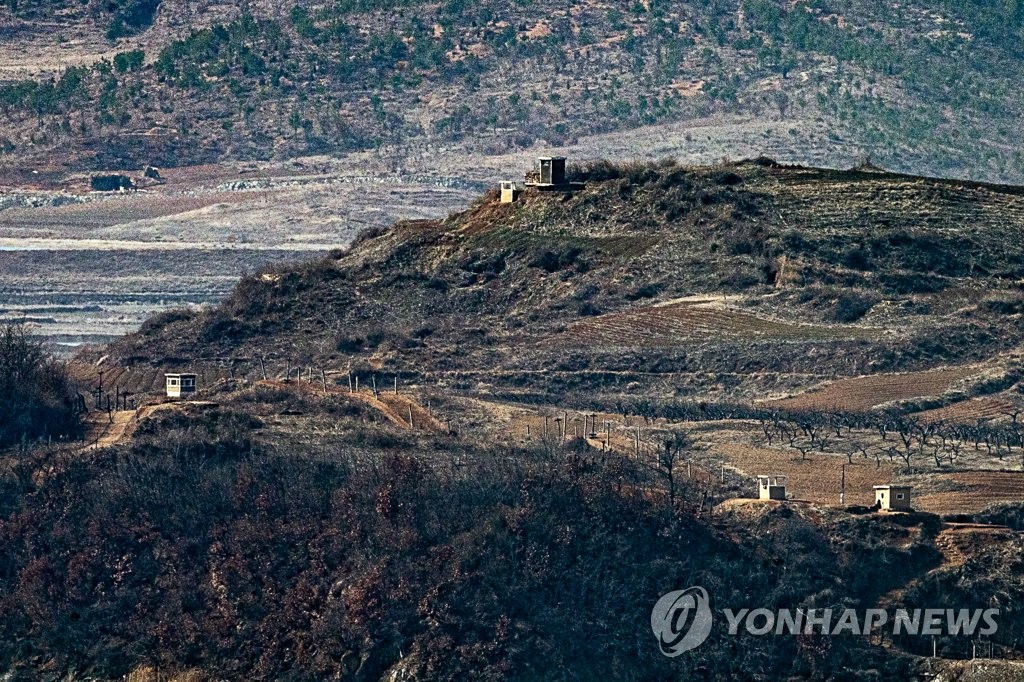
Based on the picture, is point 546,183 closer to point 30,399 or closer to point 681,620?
point 30,399

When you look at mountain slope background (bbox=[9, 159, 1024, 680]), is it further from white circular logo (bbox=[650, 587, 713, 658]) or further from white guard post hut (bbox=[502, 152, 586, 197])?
white guard post hut (bbox=[502, 152, 586, 197])

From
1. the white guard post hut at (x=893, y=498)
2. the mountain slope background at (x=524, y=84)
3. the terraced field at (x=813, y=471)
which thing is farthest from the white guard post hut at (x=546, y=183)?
the mountain slope background at (x=524, y=84)

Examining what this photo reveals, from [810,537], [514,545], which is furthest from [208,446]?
[810,537]

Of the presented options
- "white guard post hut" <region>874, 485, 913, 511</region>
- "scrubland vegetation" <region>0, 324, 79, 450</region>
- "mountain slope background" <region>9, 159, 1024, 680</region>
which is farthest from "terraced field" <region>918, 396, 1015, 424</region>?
"scrubland vegetation" <region>0, 324, 79, 450</region>

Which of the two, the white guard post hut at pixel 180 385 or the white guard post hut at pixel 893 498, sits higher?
the white guard post hut at pixel 893 498

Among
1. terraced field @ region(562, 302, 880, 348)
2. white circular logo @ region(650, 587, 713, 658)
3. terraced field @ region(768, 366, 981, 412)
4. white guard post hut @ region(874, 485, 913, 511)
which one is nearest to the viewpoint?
white circular logo @ region(650, 587, 713, 658)

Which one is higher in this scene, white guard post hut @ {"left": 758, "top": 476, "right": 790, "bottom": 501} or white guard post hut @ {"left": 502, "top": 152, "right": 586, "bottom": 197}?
white guard post hut @ {"left": 758, "top": 476, "right": 790, "bottom": 501}

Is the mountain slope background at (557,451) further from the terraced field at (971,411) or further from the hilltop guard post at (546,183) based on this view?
the hilltop guard post at (546,183)

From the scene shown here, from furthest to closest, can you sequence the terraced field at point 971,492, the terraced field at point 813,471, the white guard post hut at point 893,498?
the terraced field at point 813,471 → the terraced field at point 971,492 → the white guard post hut at point 893,498
